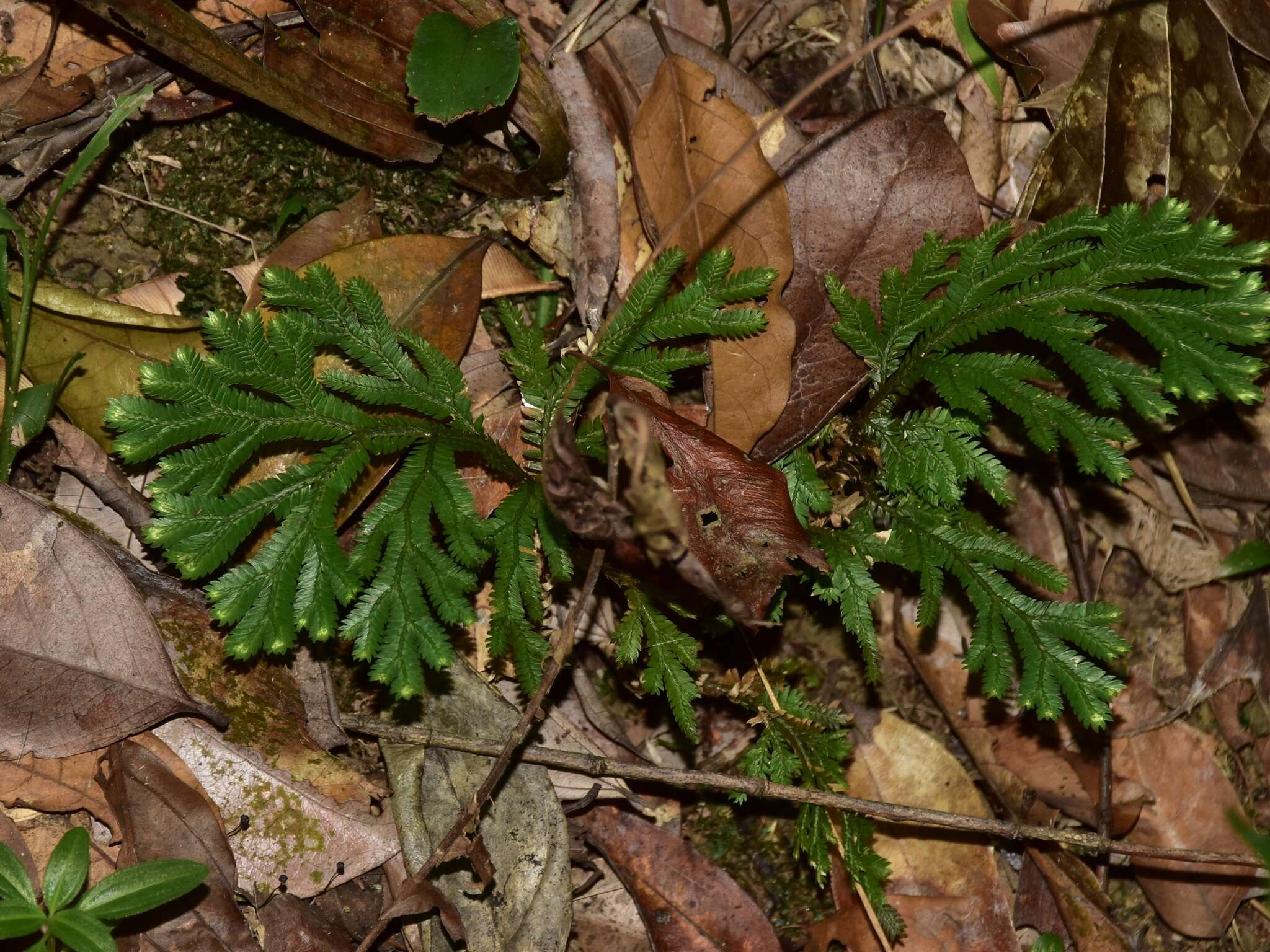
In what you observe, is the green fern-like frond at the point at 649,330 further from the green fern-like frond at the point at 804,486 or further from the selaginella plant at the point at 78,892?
the selaginella plant at the point at 78,892

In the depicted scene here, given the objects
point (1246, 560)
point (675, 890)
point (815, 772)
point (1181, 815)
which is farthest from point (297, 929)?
point (1246, 560)

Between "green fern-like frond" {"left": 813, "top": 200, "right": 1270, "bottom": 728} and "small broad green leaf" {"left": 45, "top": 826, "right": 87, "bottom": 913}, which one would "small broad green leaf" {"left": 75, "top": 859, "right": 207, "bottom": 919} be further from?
"green fern-like frond" {"left": 813, "top": 200, "right": 1270, "bottom": 728}

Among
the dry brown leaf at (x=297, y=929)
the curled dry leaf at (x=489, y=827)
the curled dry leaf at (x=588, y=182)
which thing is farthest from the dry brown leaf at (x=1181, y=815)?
the dry brown leaf at (x=297, y=929)

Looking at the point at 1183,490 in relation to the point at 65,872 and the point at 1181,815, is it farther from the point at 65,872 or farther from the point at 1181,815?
the point at 65,872

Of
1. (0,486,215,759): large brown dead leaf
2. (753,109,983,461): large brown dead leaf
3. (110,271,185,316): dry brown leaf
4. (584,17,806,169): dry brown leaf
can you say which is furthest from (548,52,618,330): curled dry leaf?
(0,486,215,759): large brown dead leaf

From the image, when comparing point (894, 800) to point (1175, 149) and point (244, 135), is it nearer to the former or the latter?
point (1175, 149)

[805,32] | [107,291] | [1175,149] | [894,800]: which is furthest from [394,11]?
[894,800]
